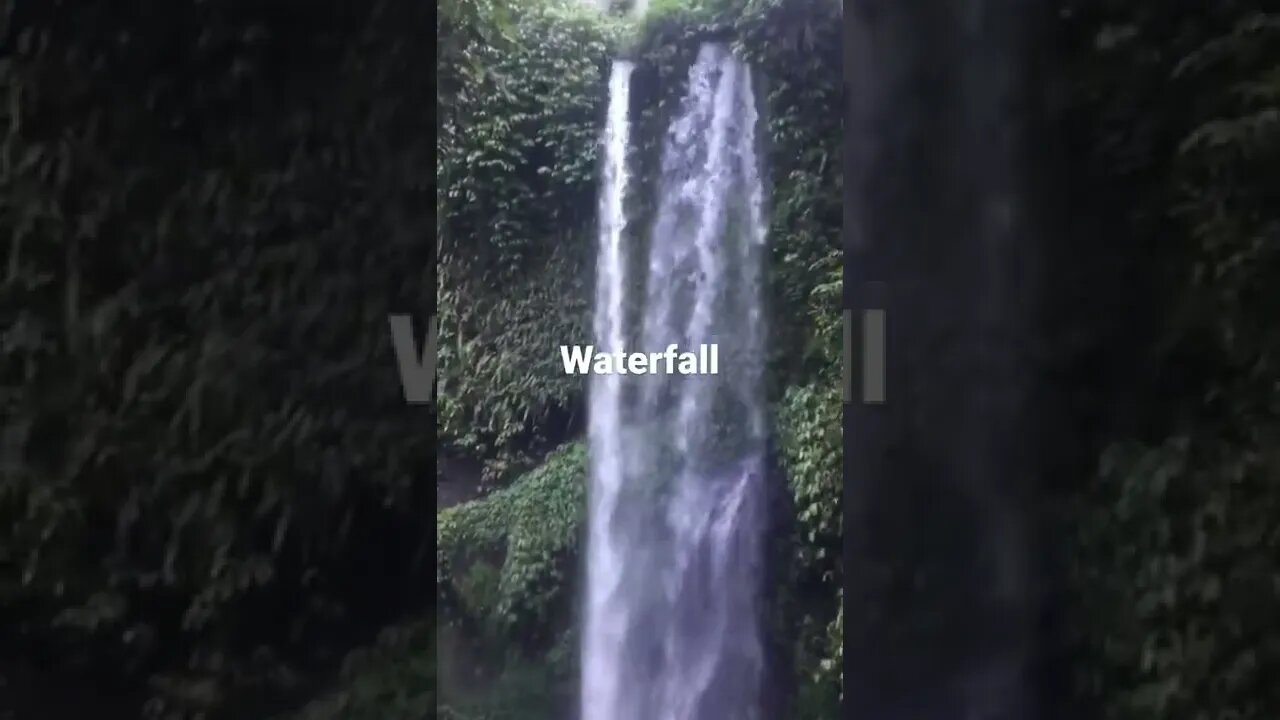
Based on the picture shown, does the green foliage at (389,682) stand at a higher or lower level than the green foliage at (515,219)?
lower

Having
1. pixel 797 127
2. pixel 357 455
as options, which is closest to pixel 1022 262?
pixel 797 127

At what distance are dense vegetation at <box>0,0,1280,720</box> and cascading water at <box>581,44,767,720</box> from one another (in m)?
0.04

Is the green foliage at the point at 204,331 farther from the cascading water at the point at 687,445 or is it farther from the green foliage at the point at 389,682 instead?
the cascading water at the point at 687,445

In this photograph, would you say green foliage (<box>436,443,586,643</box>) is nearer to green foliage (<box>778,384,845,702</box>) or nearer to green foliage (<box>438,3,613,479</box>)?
green foliage (<box>438,3,613,479</box>)

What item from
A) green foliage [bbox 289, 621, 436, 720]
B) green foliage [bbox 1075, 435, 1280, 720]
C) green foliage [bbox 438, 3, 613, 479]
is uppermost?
green foliage [bbox 438, 3, 613, 479]

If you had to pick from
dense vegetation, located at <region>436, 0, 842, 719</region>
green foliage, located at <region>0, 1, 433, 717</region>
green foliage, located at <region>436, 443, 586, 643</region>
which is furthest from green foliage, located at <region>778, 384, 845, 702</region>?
green foliage, located at <region>0, 1, 433, 717</region>

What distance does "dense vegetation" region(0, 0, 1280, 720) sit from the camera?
138 cm

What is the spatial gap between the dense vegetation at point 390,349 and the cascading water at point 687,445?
0.12 feet

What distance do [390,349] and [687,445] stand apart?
42 centimetres

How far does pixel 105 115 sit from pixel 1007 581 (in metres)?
1.37

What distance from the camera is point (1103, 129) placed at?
4.60 feet

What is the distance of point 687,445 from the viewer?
140 cm

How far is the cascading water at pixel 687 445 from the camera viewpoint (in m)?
1.39

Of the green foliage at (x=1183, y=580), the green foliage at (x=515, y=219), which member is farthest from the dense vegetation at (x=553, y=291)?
the green foliage at (x=1183, y=580)
